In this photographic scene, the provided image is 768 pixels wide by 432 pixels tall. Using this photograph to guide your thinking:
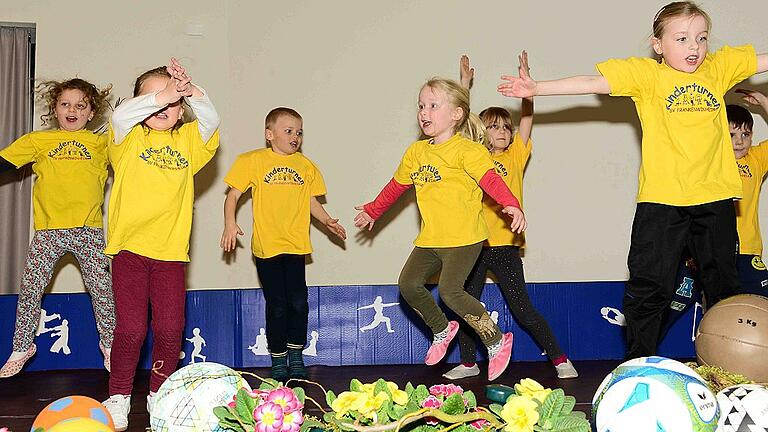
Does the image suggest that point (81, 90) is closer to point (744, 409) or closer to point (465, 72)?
point (465, 72)

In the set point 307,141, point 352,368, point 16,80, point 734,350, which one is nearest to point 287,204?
point 307,141

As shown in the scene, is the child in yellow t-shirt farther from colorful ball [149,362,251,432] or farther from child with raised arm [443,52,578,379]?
colorful ball [149,362,251,432]

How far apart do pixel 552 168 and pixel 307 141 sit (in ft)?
5.33

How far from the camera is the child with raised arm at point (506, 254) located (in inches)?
181

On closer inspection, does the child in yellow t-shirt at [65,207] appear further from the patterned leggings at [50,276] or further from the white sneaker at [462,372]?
the white sneaker at [462,372]

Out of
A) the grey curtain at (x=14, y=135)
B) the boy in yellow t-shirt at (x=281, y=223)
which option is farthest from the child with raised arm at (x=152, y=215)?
the grey curtain at (x=14, y=135)

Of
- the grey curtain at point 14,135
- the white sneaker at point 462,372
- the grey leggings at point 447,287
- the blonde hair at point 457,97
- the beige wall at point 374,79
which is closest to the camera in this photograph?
the grey leggings at point 447,287

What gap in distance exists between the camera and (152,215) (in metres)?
3.61

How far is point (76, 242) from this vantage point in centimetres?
480

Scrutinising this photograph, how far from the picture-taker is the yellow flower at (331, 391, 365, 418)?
1862 mm

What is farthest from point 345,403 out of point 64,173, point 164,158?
point 64,173

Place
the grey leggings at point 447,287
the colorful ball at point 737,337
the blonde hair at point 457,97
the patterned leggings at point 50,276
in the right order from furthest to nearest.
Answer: the patterned leggings at point 50,276 → the blonde hair at point 457,97 → the grey leggings at point 447,287 → the colorful ball at point 737,337

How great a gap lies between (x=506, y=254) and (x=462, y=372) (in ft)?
2.39

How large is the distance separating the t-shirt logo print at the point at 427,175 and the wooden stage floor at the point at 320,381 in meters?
1.06
